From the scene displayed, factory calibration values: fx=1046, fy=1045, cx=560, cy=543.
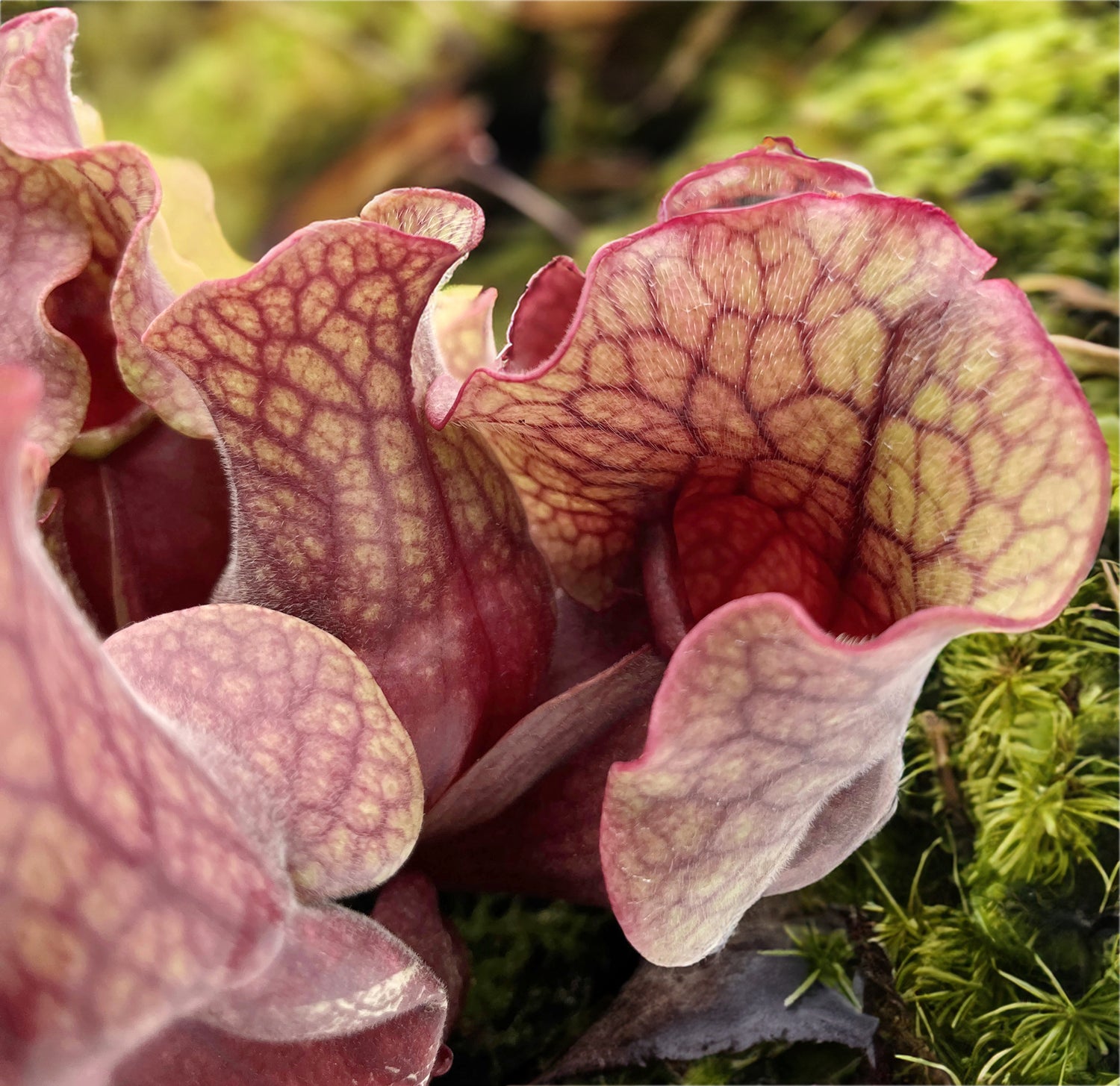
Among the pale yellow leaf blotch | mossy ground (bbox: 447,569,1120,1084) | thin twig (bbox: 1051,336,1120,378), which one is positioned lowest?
mossy ground (bbox: 447,569,1120,1084)

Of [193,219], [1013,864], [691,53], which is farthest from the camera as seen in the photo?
[691,53]

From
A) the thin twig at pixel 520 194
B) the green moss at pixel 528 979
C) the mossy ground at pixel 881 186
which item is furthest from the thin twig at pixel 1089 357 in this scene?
the thin twig at pixel 520 194

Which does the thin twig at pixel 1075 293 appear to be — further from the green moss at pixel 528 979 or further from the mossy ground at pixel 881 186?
the green moss at pixel 528 979

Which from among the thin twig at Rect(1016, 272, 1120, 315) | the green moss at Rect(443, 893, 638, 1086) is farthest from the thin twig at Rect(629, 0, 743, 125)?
the green moss at Rect(443, 893, 638, 1086)

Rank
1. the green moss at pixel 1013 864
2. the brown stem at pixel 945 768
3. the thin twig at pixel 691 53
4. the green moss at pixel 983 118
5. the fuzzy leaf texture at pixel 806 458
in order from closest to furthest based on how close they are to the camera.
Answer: the fuzzy leaf texture at pixel 806 458
the green moss at pixel 1013 864
the brown stem at pixel 945 768
the green moss at pixel 983 118
the thin twig at pixel 691 53

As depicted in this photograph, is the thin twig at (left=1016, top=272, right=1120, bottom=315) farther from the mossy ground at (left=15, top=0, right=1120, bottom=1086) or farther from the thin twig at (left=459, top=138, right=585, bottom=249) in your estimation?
the thin twig at (left=459, top=138, right=585, bottom=249)

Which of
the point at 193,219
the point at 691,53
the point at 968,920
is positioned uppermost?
the point at 193,219

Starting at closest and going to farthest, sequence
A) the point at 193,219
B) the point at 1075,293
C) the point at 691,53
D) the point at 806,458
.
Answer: the point at 806,458 → the point at 193,219 → the point at 1075,293 → the point at 691,53

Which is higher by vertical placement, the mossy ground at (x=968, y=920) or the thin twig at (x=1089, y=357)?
the thin twig at (x=1089, y=357)

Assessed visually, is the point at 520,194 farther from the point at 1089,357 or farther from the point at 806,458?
the point at 806,458

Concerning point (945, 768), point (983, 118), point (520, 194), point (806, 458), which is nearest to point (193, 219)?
point (806, 458)

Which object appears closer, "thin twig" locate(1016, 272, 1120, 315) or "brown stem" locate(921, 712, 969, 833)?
"brown stem" locate(921, 712, 969, 833)

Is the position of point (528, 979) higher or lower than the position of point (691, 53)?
lower

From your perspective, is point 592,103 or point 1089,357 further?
point 592,103
